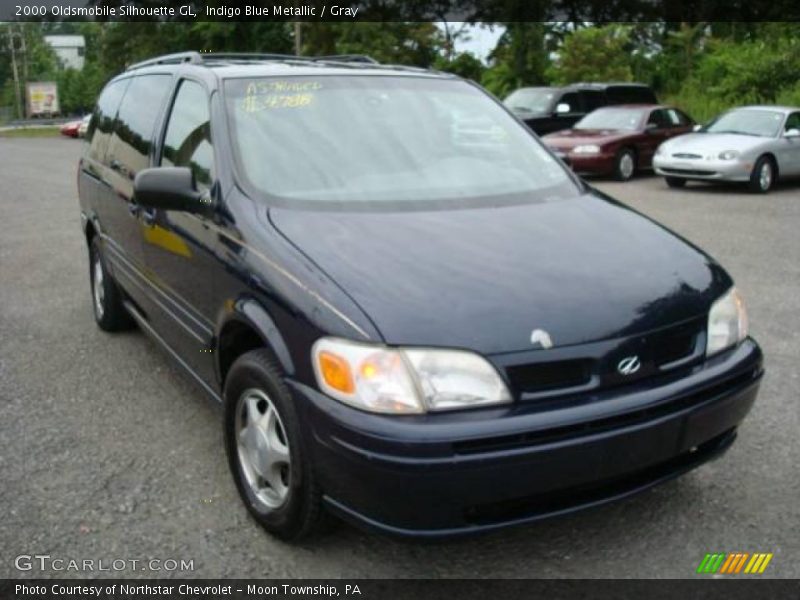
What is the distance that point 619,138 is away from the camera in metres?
15.4

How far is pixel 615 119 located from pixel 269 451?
48.7ft

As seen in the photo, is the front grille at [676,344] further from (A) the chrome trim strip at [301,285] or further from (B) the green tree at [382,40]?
(B) the green tree at [382,40]

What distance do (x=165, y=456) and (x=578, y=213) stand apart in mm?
2084

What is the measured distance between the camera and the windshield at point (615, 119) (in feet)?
53.0

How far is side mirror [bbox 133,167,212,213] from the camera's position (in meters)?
3.33

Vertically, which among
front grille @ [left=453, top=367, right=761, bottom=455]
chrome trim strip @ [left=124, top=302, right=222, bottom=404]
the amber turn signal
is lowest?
chrome trim strip @ [left=124, top=302, right=222, bottom=404]

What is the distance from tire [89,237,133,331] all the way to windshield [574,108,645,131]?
1243 centimetres

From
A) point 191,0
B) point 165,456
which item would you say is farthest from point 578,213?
point 191,0

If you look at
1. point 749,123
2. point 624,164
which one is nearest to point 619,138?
point 624,164

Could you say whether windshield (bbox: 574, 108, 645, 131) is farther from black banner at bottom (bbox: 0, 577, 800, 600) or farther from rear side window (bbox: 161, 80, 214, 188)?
black banner at bottom (bbox: 0, 577, 800, 600)

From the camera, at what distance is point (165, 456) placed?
3725mm

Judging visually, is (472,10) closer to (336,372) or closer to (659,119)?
(659,119)

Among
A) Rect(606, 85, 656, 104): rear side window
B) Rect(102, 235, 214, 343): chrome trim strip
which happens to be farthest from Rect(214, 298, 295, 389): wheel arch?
Rect(606, 85, 656, 104): rear side window

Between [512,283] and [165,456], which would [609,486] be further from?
[165,456]
